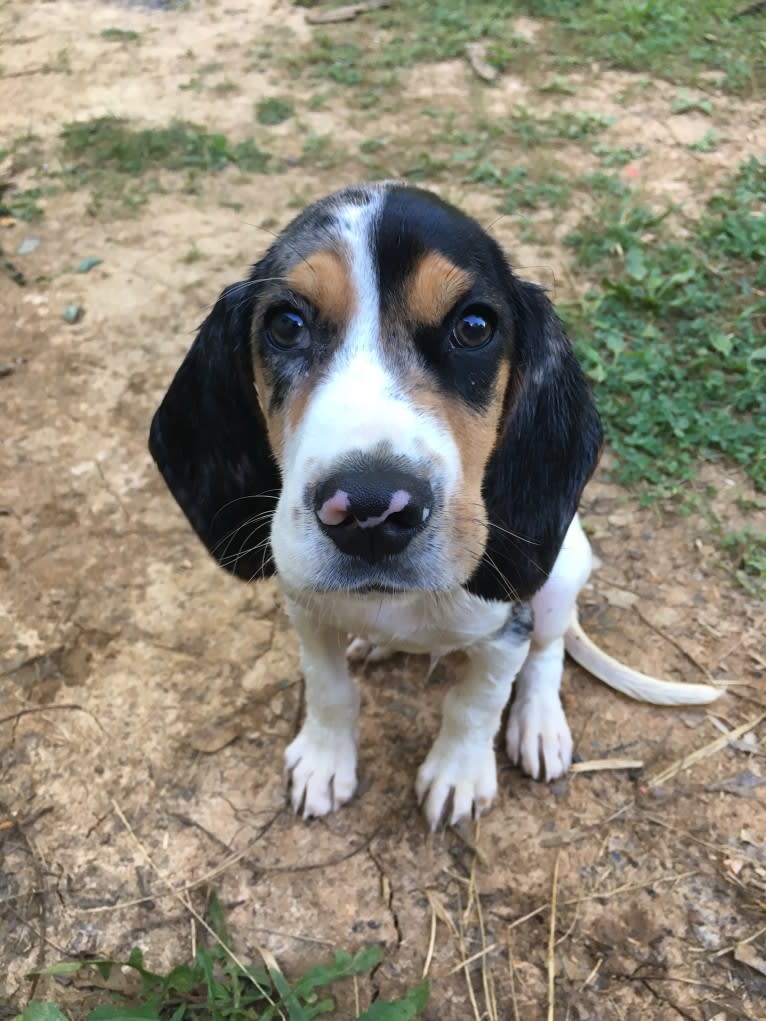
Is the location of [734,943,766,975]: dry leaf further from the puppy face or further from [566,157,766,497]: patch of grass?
[566,157,766,497]: patch of grass

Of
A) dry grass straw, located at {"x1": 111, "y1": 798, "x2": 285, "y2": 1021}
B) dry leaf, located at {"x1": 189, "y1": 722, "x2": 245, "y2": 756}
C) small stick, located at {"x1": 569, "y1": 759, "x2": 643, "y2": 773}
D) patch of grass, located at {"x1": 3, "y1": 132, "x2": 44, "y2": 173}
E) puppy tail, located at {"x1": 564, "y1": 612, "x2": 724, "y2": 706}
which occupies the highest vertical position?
patch of grass, located at {"x1": 3, "y1": 132, "x2": 44, "y2": 173}

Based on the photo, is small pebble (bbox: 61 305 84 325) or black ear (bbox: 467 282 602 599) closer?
black ear (bbox: 467 282 602 599)

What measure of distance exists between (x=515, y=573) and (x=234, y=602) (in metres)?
1.62

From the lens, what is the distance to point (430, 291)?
6.79 ft

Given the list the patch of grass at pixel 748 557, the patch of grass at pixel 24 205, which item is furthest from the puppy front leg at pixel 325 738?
the patch of grass at pixel 24 205

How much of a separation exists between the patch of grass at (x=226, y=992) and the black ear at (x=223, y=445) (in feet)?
3.93

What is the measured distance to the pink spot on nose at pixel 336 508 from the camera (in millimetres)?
1698

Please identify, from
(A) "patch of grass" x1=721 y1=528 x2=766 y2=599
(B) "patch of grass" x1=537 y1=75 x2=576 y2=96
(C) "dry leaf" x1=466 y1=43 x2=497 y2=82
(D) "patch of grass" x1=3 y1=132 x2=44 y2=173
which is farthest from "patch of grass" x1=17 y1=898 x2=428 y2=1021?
(C) "dry leaf" x1=466 y1=43 x2=497 y2=82

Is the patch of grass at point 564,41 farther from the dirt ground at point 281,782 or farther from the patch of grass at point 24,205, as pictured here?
the dirt ground at point 281,782

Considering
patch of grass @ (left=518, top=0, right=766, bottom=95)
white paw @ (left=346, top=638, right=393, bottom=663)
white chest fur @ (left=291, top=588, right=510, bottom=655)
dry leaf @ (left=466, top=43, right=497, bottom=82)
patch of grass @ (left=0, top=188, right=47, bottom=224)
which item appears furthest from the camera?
dry leaf @ (left=466, top=43, right=497, bottom=82)

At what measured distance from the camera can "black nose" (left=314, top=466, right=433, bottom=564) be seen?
1.70m

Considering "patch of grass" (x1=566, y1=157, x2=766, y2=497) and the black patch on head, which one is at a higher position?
the black patch on head

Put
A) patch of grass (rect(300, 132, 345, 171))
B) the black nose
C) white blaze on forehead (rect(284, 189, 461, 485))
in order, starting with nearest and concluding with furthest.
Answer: the black nose, white blaze on forehead (rect(284, 189, 461, 485)), patch of grass (rect(300, 132, 345, 171))

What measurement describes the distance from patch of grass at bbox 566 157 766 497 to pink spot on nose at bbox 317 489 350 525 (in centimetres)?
255
